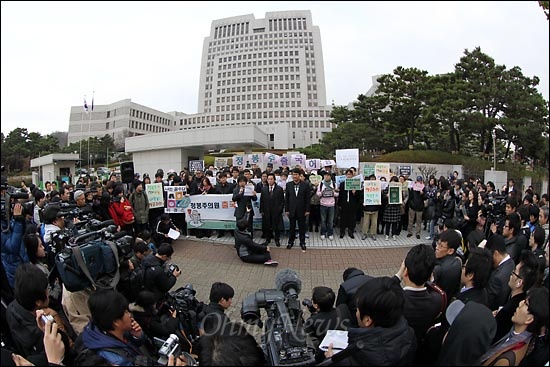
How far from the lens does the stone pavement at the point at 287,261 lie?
572cm

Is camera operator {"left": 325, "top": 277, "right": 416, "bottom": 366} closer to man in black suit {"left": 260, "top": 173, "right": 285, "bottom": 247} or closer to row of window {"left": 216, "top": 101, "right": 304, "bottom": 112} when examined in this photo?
man in black suit {"left": 260, "top": 173, "right": 285, "bottom": 247}

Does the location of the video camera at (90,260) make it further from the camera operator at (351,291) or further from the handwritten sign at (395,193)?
the handwritten sign at (395,193)

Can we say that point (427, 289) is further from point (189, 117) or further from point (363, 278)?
point (189, 117)

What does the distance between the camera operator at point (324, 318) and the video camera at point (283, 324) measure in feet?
0.66

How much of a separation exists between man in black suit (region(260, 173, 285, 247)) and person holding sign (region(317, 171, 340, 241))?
1.08 m

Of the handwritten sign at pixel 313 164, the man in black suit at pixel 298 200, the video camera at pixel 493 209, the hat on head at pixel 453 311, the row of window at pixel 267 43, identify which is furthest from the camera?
the row of window at pixel 267 43

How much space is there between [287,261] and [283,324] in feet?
15.8

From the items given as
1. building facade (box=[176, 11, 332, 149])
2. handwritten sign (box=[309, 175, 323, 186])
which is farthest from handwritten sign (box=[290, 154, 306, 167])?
building facade (box=[176, 11, 332, 149])

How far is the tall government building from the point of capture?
90438mm

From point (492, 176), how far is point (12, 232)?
19.1m

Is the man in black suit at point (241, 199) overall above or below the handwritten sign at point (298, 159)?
below

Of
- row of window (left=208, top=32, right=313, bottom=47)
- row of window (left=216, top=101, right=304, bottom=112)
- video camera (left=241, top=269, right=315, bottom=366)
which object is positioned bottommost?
video camera (left=241, top=269, right=315, bottom=366)

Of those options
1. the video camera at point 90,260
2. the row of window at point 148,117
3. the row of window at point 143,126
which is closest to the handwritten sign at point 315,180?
the video camera at point 90,260

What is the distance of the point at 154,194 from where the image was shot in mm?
7980
